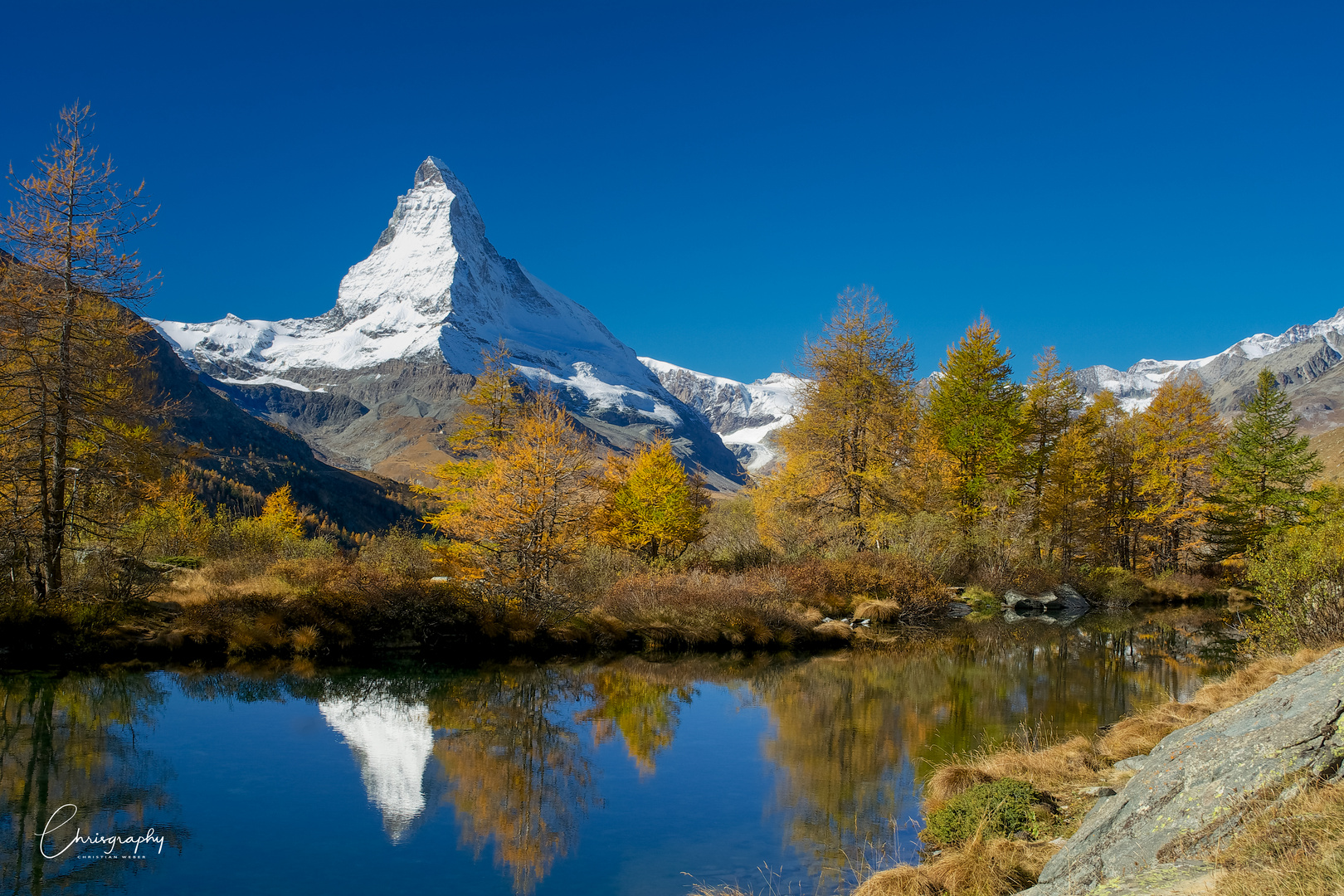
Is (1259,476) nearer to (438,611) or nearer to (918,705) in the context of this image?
(918,705)

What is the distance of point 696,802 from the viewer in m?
10.8

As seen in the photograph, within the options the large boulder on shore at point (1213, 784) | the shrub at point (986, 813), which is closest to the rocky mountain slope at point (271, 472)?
the shrub at point (986, 813)

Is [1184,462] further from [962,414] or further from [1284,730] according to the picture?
[1284,730]

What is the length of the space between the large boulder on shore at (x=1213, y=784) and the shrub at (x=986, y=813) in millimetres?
865

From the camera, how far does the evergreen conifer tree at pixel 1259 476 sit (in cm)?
3569

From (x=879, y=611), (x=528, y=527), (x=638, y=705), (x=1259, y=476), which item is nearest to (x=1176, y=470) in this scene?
(x=1259, y=476)

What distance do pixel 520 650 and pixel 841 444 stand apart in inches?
620

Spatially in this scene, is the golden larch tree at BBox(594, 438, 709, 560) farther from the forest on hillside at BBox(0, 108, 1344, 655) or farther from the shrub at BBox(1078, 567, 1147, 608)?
the shrub at BBox(1078, 567, 1147, 608)

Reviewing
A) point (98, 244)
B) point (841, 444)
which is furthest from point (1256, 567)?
point (98, 244)

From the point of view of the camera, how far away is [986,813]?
8188mm

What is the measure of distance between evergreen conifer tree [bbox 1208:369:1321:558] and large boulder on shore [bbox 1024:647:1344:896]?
3483cm

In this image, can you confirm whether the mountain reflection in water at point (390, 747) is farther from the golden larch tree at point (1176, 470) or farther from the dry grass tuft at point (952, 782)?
the golden larch tree at point (1176, 470)

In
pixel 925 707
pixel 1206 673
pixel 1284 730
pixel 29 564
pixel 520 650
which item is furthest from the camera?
pixel 520 650

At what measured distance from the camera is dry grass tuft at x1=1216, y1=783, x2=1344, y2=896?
12.1 feet
